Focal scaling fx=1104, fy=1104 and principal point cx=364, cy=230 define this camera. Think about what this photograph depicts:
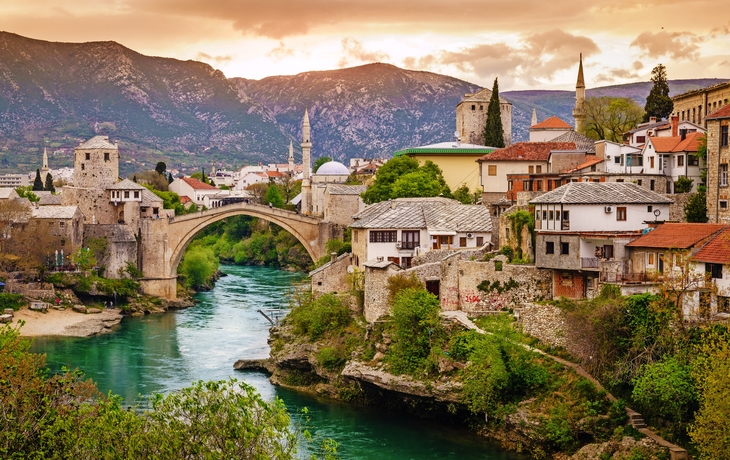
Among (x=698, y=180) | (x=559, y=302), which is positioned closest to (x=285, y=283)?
(x=698, y=180)

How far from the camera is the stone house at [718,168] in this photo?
4175 cm

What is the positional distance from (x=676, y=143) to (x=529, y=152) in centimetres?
1075

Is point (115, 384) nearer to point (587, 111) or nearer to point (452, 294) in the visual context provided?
point (452, 294)

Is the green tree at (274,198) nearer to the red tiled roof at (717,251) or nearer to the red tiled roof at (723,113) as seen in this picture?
the red tiled roof at (723,113)

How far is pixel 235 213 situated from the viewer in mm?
79438

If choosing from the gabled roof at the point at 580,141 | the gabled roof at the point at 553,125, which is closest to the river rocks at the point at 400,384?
the gabled roof at the point at 580,141

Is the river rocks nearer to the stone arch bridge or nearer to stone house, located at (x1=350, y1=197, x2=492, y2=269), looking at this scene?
stone house, located at (x1=350, y1=197, x2=492, y2=269)

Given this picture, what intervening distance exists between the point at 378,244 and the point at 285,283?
34058 millimetres

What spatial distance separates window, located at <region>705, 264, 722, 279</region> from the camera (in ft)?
110

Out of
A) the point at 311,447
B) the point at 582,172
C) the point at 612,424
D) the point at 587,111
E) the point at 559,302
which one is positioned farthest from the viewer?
the point at 587,111

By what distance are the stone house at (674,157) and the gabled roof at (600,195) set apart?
18.4 ft

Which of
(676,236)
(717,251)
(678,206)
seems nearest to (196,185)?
(678,206)

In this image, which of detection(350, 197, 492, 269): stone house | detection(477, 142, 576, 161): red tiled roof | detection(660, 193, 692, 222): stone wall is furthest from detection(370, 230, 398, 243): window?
detection(477, 142, 576, 161): red tiled roof

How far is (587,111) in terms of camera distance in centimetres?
7106
